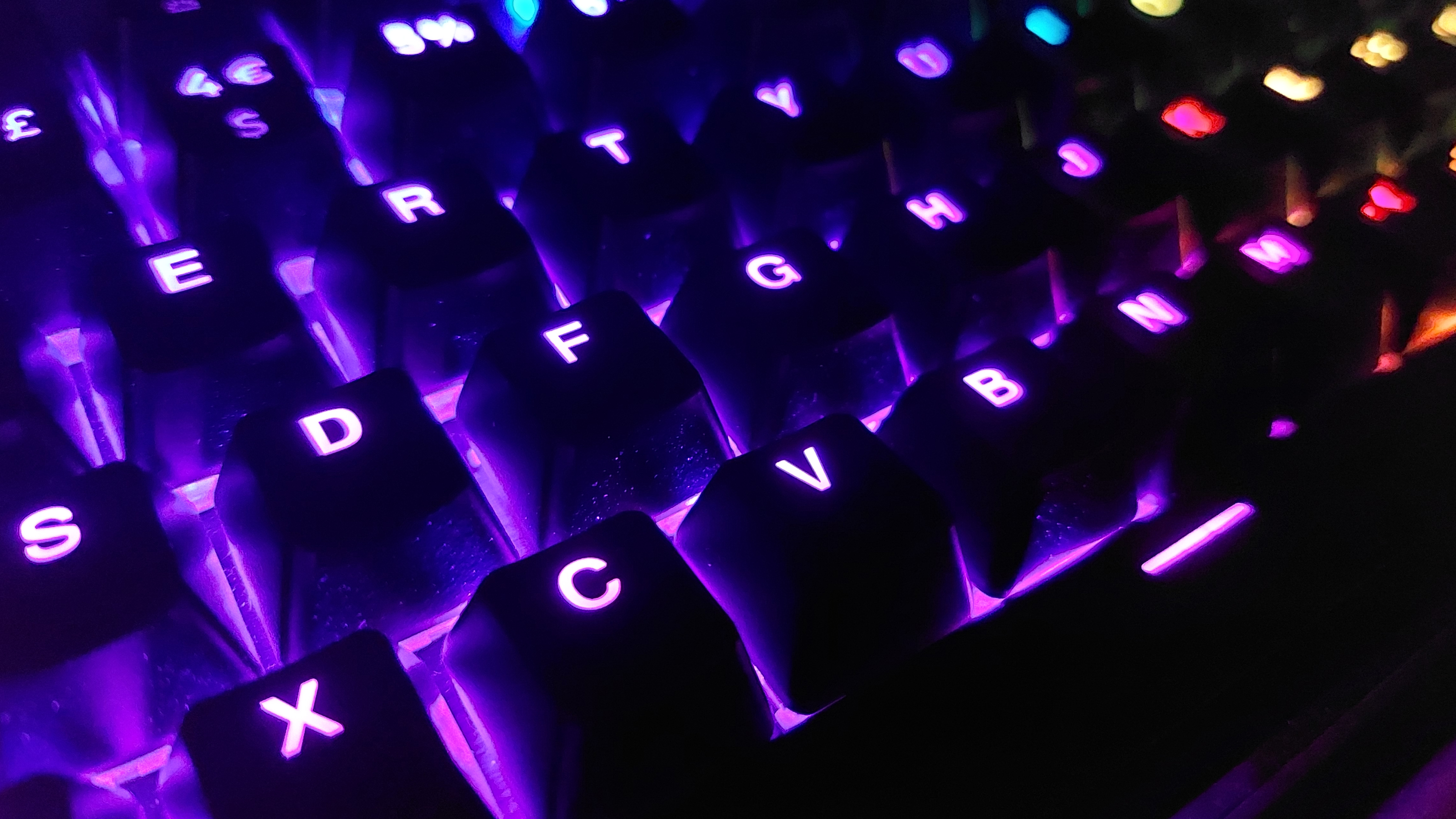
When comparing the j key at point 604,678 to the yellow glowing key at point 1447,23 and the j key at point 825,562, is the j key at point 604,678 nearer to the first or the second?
the j key at point 825,562

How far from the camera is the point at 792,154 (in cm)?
59

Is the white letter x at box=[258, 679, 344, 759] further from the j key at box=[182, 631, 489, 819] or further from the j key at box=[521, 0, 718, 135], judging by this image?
the j key at box=[521, 0, 718, 135]

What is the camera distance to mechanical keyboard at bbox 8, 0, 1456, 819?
397 millimetres

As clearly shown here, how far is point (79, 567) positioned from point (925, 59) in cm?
63

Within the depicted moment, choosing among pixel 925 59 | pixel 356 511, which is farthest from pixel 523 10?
pixel 356 511

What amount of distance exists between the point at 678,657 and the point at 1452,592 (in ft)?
1.48

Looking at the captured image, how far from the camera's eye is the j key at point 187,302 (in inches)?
18.0

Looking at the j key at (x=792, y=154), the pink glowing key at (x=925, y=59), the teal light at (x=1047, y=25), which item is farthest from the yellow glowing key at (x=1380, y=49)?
the j key at (x=792, y=154)

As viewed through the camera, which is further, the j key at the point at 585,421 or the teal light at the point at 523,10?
the teal light at the point at 523,10

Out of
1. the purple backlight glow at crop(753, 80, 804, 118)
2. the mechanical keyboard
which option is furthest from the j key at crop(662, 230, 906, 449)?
the purple backlight glow at crop(753, 80, 804, 118)

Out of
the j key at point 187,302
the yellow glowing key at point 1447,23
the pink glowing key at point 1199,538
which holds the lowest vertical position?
the pink glowing key at point 1199,538

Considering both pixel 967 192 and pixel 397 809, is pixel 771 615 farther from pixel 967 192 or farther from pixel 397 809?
pixel 967 192

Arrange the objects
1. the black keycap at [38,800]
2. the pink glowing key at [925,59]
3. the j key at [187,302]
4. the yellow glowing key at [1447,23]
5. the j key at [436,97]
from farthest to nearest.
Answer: the yellow glowing key at [1447,23], the pink glowing key at [925,59], the j key at [436,97], the j key at [187,302], the black keycap at [38,800]

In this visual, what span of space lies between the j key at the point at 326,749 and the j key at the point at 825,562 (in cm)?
15
